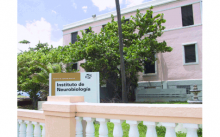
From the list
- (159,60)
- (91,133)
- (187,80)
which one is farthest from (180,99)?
(91,133)

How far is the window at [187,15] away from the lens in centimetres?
1641

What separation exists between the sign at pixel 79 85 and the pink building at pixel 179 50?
9833 millimetres

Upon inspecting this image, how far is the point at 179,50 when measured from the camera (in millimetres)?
16484

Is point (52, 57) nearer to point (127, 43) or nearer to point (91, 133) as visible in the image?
point (127, 43)

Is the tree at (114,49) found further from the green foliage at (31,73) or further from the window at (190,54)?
the window at (190,54)

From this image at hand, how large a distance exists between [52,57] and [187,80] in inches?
443

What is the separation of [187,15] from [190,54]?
11.0ft

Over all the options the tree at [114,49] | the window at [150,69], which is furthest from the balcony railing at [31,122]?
the window at [150,69]

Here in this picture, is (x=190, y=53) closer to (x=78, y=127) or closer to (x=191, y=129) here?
(x=78, y=127)

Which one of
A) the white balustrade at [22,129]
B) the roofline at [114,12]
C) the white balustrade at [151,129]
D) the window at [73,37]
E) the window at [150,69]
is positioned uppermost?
the roofline at [114,12]

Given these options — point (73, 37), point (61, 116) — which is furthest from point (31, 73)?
point (61, 116)

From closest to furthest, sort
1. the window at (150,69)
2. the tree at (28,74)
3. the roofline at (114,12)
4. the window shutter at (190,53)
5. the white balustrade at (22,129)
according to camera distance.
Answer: the white balustrade at (22,129), the tree at (28,74), the window shutter at (190,53), the window at (150,69), the roofline at (114,12)

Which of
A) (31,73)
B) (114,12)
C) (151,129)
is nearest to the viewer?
(151,129)
